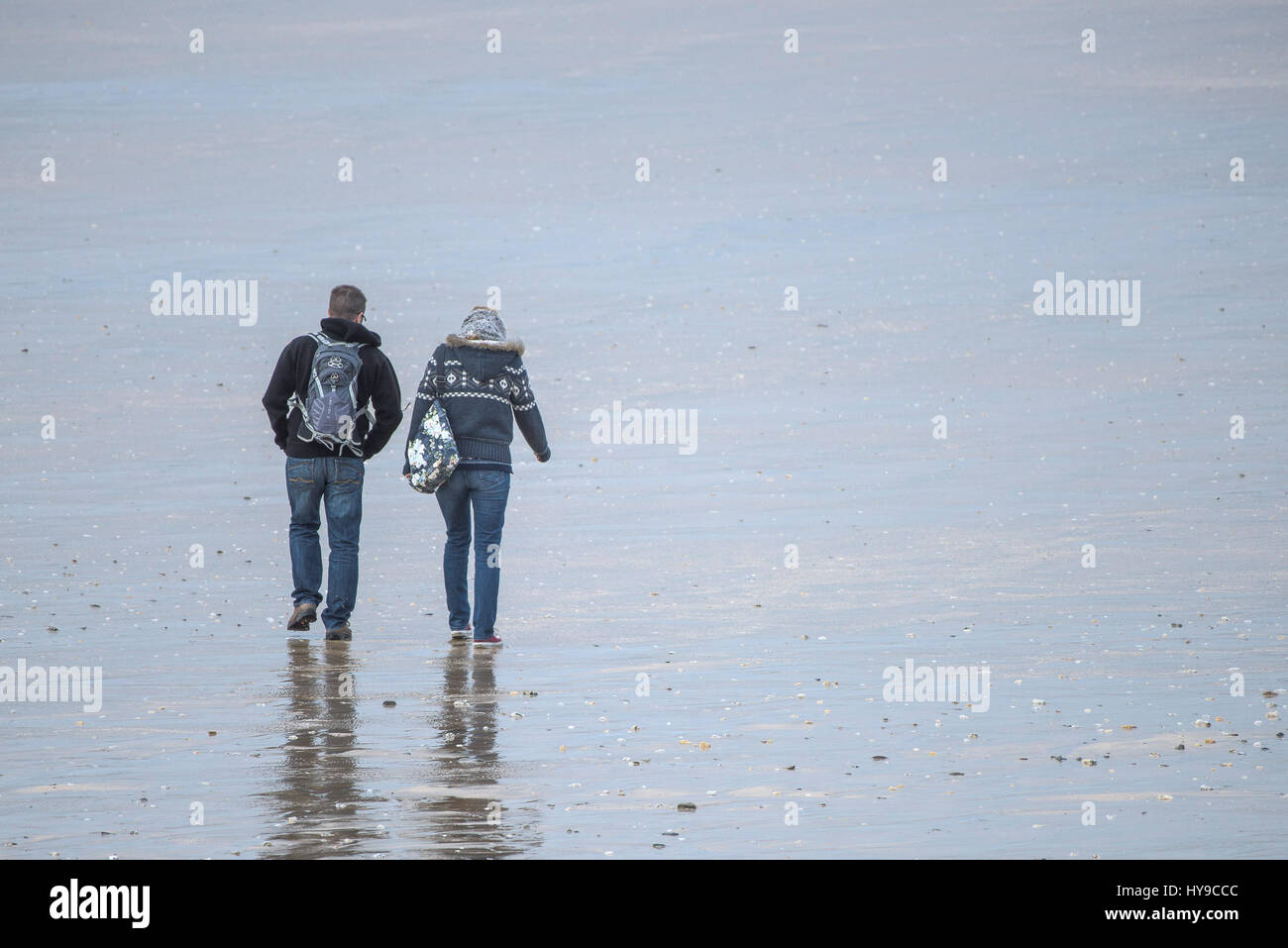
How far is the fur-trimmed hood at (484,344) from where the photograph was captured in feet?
35.4

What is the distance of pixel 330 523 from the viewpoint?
1071cm

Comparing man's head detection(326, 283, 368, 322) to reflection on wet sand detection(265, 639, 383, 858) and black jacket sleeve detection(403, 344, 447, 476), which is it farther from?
reflection on wet sand detection(265, 639, 383, 858)

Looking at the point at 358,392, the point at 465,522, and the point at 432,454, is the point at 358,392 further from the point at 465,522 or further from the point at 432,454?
the point at 465,522

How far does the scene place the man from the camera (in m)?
10.6

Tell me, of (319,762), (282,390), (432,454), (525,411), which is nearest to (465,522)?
(432,454)

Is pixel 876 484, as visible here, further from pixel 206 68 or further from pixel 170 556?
pixel 206 68

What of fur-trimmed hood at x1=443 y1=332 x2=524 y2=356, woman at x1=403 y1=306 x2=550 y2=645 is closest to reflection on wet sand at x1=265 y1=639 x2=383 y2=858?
woman at x1=403 y1=306 x2=550 y2=645

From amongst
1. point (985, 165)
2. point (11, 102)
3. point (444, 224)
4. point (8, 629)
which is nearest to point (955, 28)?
point (985, 165)

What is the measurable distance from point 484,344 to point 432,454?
2.19 feet

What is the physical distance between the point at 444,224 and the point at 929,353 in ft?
28.3

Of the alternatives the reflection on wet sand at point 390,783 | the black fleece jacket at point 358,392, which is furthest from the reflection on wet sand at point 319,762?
the black fleece jacket at point 358,392

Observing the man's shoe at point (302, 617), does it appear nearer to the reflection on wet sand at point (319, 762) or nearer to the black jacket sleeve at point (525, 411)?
the reflection on wet sand at point (319, 762)

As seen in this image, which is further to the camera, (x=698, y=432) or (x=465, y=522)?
(x=698, y=432)

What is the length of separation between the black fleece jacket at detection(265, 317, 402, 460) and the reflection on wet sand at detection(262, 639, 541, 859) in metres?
1.51
